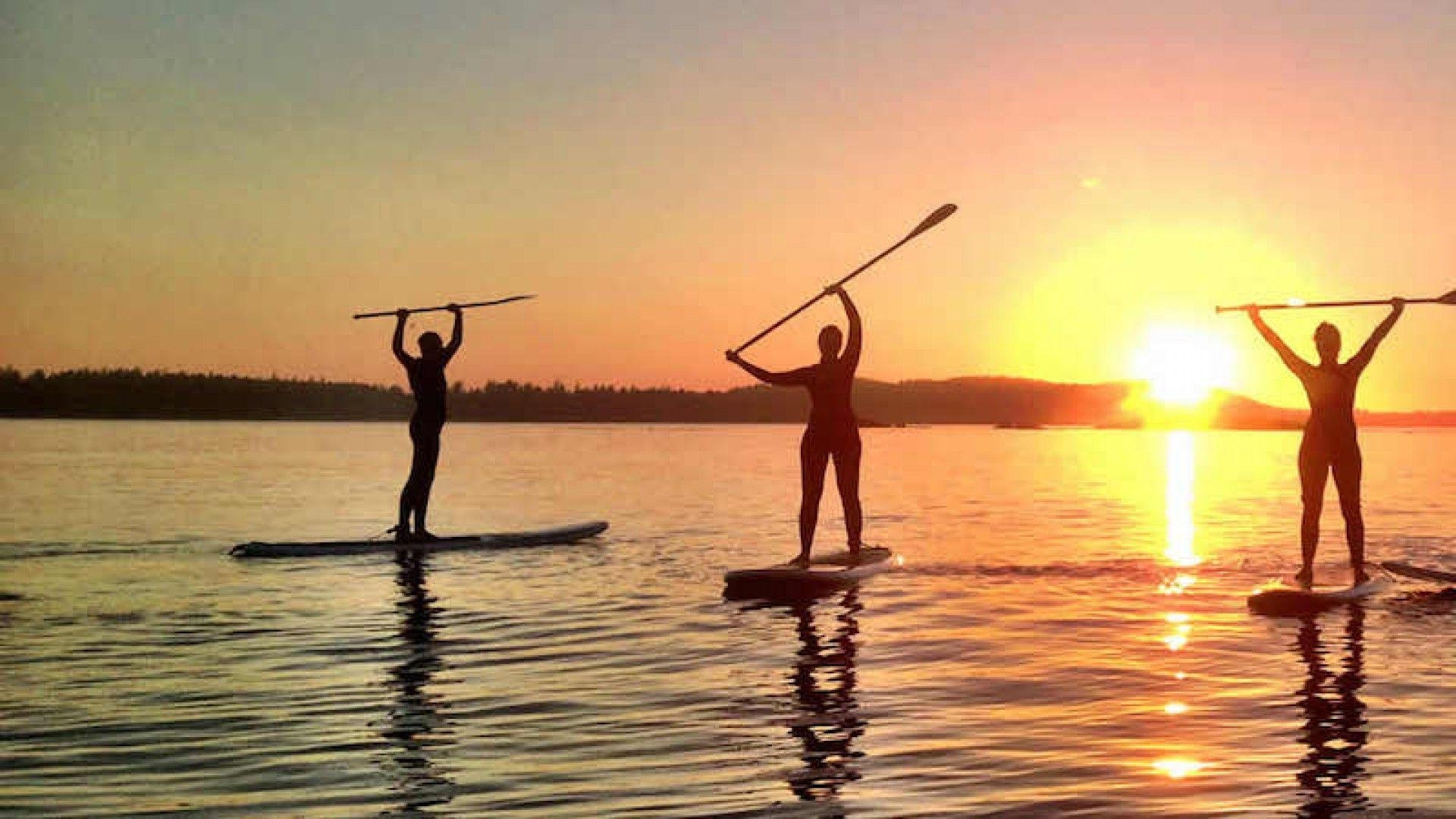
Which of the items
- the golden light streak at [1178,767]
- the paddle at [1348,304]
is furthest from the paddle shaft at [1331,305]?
the golden light streak at [1178,767]

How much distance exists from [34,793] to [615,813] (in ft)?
10.3

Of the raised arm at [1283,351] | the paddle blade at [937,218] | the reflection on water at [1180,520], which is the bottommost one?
the reflection on water at [1180,520]

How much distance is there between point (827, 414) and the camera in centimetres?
1761

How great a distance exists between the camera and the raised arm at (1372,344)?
1599 cm

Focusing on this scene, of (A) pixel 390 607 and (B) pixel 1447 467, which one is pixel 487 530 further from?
(B) pixel 1447 467

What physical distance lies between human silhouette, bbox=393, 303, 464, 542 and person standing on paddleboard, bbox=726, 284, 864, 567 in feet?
18.3

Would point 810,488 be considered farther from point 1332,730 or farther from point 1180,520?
point 1180,520

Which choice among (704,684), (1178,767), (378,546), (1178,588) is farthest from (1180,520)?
(1178,767)

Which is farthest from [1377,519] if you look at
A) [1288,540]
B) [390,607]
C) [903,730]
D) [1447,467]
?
[1447,467]

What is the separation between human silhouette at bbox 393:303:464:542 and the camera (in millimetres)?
21547

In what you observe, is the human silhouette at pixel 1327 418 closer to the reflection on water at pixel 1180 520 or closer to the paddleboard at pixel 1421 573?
the paddleboard at pixel 1421 573

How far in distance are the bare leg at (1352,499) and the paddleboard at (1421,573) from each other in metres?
1.17

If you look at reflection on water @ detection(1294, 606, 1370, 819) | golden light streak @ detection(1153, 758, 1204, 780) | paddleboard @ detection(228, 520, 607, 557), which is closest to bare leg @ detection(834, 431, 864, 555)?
reflection on water @ detection(1294, 606, 1370, 819)

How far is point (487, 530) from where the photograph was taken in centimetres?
3050
